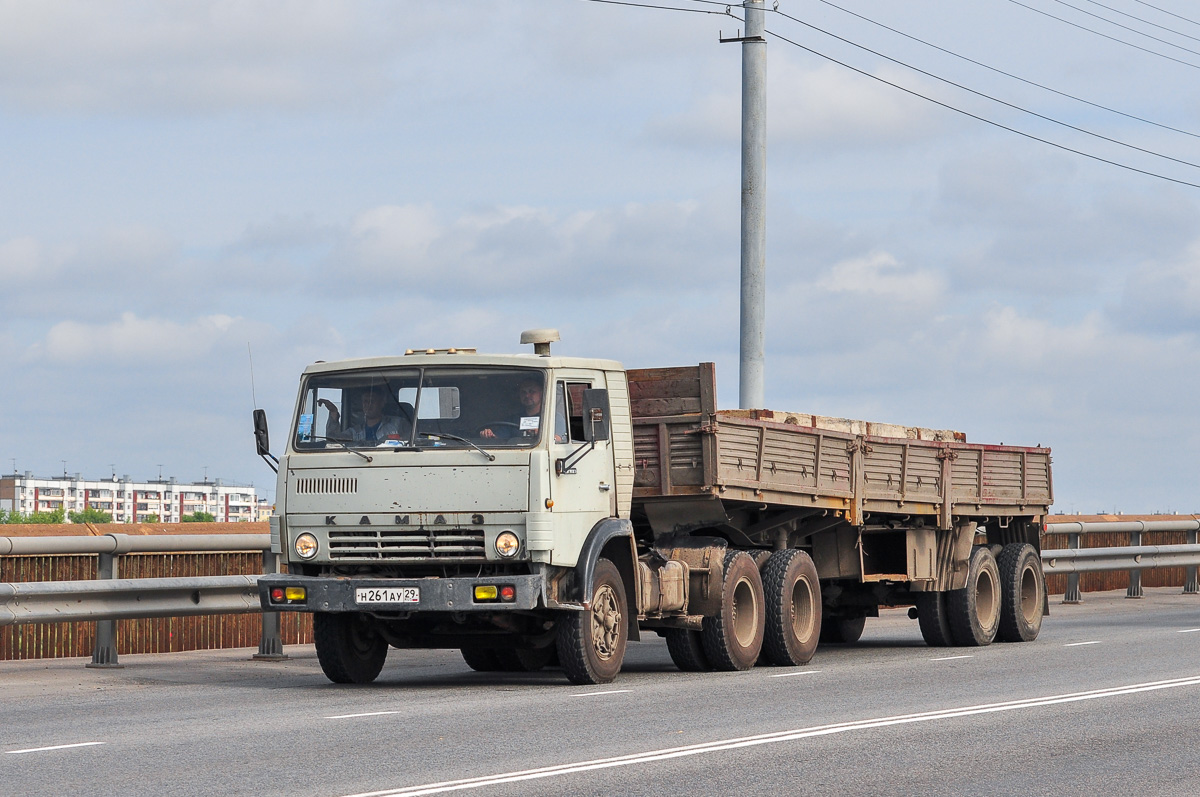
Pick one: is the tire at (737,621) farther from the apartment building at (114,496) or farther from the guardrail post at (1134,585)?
the apartment building at (114,496)

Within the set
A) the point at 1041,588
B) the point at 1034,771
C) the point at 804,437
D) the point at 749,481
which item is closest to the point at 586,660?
the point at 749,481

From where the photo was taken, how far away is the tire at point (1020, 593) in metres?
18.8

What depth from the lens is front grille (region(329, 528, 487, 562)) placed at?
485 inches

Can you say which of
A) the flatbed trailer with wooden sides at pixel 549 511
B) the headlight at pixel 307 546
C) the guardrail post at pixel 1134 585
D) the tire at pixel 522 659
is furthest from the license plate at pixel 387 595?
the guardrail post at pixel 1134 585

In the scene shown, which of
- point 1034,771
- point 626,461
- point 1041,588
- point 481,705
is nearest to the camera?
point 1034,771

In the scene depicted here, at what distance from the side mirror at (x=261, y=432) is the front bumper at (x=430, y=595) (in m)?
1.06

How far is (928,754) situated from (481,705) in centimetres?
342

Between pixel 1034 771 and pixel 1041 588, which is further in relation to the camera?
pixel 1041 588

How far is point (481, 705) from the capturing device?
1123 cm

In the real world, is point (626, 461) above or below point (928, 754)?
above

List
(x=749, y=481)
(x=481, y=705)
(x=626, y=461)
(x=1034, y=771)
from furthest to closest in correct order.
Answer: (x=749, y=481), (x=626, y=461), (x=481, y=705), (x=1034, y=771)

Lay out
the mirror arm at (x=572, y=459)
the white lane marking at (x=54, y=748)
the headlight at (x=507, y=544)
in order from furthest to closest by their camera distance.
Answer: the mirror arm at (x=572, y=459) < the headlight at (x=507, y=544) < the white lane marking at (x=54, y=748)

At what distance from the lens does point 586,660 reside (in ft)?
41.5

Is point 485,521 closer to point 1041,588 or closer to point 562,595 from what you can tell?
point 562,595
